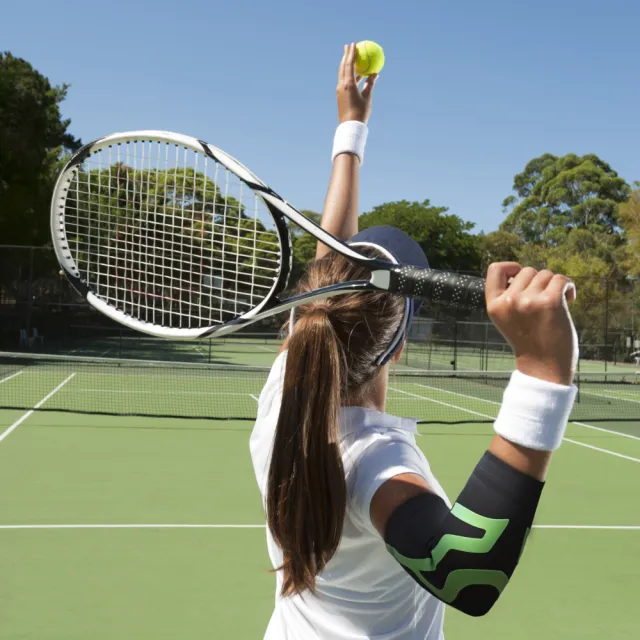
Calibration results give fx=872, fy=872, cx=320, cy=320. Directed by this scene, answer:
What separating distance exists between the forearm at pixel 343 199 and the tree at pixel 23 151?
22.6m

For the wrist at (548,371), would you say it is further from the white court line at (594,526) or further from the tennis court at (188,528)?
the white court line at (594,526)

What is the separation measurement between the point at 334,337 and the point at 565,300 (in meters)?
0.39

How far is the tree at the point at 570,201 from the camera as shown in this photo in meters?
61.9

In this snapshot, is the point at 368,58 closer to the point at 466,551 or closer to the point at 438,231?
the point at 466,551

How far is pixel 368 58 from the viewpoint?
93.7 inches

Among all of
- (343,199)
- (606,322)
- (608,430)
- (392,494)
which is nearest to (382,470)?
(392,494)

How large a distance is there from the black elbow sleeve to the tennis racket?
0.79 meters

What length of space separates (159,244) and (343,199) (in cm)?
63

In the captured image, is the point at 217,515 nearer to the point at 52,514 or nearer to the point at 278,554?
the point at 52,514

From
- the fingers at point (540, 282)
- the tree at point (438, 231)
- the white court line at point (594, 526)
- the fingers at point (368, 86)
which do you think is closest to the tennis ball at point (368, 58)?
the fingers at point (368, 86)

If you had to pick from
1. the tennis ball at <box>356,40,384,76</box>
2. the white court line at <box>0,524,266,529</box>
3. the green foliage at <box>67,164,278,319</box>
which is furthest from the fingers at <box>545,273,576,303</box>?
the white court line at <box>0,524,266,529</box>

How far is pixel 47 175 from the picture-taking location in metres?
26.2

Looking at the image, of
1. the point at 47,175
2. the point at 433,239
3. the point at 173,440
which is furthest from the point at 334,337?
the point at 433,239

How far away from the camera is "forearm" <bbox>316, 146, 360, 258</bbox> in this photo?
1976mm
